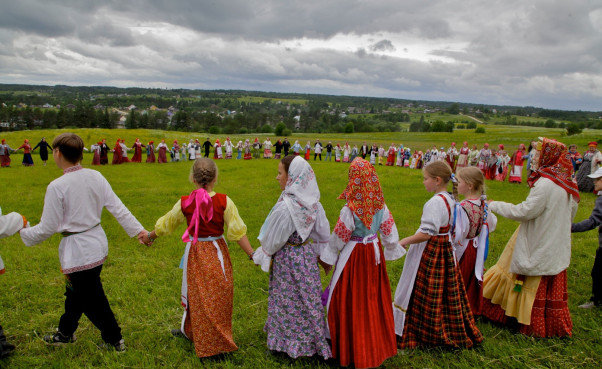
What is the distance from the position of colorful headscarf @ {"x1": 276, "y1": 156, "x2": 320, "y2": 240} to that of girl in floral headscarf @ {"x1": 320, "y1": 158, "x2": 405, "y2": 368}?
276 mm

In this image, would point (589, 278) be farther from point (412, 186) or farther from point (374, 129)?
point (374, 129)

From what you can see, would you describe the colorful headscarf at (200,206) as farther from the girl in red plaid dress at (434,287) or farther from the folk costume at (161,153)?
the folk costume at (161,153)

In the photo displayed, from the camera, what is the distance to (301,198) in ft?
10.4

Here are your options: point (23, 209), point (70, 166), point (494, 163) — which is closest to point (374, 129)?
point (494, 163)

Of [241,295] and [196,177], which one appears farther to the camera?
[241,295]

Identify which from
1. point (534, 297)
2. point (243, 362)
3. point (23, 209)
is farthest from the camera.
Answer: point (23, 209)

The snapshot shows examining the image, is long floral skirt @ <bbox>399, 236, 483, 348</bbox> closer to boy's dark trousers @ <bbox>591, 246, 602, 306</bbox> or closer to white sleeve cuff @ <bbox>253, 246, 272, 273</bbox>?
white sleeve cuff @ <bbox>253, 246, 272, 273</bbox>

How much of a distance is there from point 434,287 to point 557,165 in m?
1.89

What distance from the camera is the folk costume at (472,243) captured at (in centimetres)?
383

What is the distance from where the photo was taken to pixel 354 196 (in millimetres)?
3250

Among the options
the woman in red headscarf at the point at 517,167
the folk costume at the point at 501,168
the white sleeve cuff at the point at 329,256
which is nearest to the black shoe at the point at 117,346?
the white sleeve cuff at the point at 329,256

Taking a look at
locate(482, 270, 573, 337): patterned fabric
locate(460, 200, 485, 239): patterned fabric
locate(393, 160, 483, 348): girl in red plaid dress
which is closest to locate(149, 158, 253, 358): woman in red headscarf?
locate(393, 160, 483, 348): girl in red plaid dress

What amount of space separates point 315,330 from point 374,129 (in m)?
75.7

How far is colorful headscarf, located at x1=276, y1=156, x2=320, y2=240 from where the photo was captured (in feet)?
10.4
